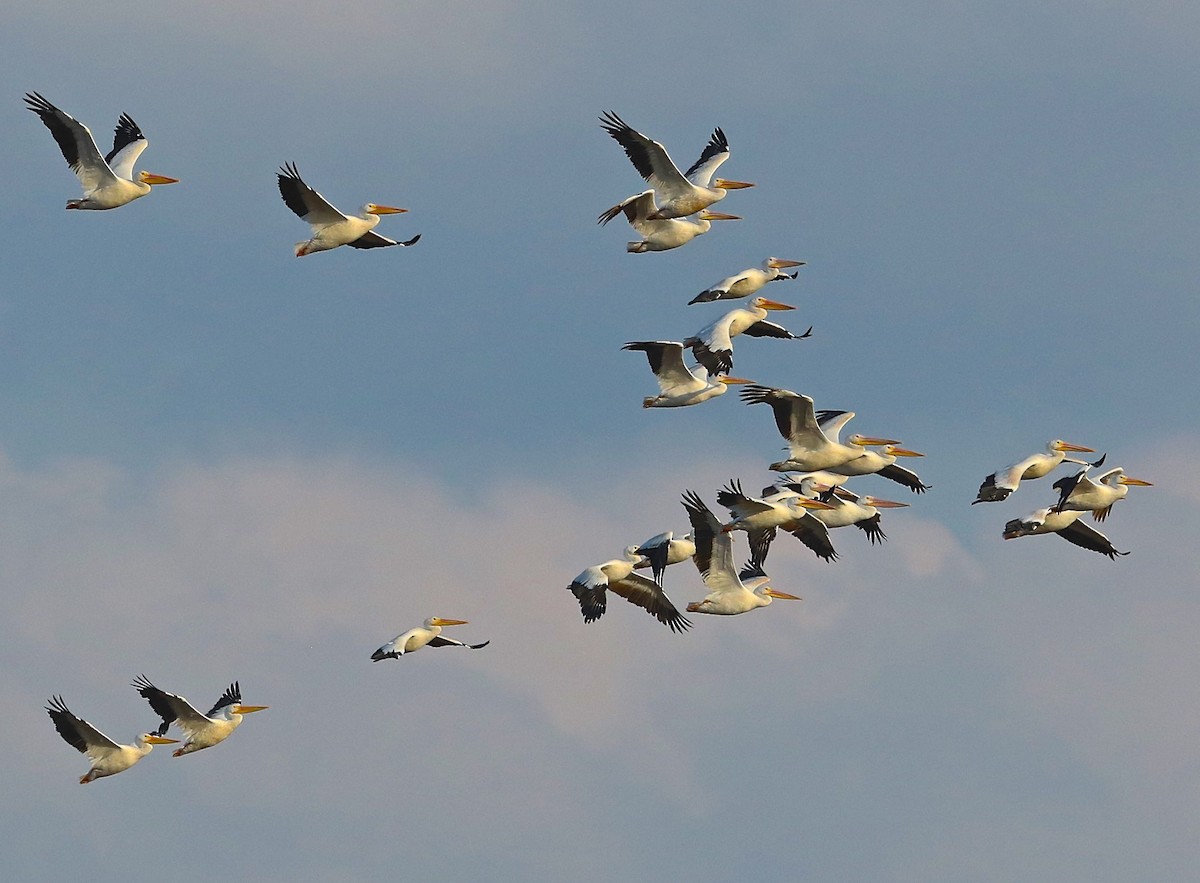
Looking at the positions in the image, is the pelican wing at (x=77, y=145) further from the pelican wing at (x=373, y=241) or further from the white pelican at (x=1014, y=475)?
the white pelican at (x=1014, y=475)

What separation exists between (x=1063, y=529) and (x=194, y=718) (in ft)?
35.1

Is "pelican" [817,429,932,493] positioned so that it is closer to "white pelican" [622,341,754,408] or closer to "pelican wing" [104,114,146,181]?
"white pelican" [622,341,754,408]

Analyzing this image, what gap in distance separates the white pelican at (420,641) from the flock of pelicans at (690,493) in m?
0.03

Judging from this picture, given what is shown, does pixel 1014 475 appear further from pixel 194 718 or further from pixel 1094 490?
pixel 194 718

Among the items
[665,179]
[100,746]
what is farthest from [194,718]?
[665,179]

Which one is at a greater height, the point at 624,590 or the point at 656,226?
the point at 656,226

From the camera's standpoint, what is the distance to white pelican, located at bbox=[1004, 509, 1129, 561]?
3016 cm

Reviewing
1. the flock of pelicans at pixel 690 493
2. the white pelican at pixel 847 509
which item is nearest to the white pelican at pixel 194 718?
the flock of pelicans at pixel 690 493

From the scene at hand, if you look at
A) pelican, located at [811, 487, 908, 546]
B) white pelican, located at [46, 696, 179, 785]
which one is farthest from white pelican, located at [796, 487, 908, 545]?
white pelican, located at [46, 696, 179, 785]

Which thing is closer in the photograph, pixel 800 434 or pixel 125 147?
pixel 800 434

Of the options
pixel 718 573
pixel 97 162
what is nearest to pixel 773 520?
pixel 718 573

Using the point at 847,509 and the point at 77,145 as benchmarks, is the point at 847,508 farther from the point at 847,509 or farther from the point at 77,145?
the point at 77,145

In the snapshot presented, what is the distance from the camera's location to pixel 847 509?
102 feet

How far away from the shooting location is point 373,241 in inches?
1206
